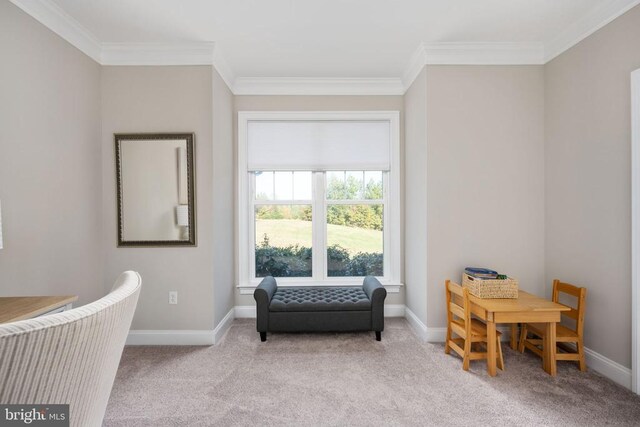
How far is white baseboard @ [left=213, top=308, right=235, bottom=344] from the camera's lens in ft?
9.86

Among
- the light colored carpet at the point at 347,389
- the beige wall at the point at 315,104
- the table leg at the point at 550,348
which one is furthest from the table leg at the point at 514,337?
the beige wall at the point at 315,104

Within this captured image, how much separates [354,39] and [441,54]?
2.83 ft

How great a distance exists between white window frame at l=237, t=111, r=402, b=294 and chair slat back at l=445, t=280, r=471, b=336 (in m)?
0.94

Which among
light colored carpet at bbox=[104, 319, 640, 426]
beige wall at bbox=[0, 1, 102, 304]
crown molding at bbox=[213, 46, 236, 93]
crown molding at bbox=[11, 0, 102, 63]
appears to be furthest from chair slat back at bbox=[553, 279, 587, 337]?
crown molding at bbox=[11, 0, 102, 63]

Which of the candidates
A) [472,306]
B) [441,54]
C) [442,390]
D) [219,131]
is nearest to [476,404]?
[442,390]

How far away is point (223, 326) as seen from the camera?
3221 millimetres

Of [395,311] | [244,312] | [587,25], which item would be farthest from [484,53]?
[244,312]

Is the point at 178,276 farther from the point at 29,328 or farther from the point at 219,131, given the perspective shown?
the point at 29,328

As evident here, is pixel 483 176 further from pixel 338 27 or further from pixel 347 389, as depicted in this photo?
pixel 347 389

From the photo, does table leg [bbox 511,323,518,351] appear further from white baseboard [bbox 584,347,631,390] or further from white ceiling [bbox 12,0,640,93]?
white ceiling [bbox 12,0,640,93]

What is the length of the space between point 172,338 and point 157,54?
273cm

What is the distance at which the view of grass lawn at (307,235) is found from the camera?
3.81 metres

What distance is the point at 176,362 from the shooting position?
2613 millimetres

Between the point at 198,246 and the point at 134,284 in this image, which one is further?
the point at 198,246
